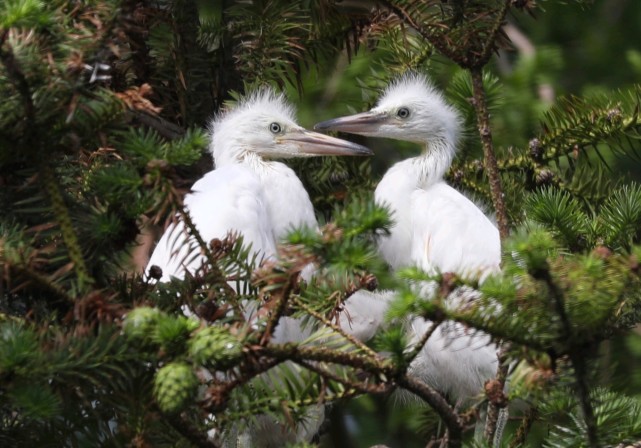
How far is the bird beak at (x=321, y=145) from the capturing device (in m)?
2.71

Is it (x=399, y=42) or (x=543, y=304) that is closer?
(x=543, y=304)

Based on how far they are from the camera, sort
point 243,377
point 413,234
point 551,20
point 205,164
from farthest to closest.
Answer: point 551,20 → point 205,164 → point 413,234 → point 243,377

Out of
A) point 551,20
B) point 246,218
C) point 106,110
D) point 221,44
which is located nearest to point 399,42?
point 221,44

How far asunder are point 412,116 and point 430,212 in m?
0.32

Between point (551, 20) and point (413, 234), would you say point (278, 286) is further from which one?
point (551, 20)

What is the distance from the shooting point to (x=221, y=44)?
107 inches

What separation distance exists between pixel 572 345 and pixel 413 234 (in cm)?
172

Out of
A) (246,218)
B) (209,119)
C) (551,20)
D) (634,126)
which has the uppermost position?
(551,20)

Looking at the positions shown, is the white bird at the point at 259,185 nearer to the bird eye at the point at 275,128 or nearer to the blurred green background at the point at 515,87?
the bird eye at the point at 275,128

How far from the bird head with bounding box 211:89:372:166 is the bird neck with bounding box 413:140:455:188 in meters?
0.34

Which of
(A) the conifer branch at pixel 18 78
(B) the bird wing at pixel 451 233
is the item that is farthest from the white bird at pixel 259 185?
(A) the conifer branch at pixel 18 78

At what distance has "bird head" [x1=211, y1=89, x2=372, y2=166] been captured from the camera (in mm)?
2842

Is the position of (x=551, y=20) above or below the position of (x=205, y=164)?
above

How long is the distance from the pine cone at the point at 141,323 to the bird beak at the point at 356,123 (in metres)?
1.62
